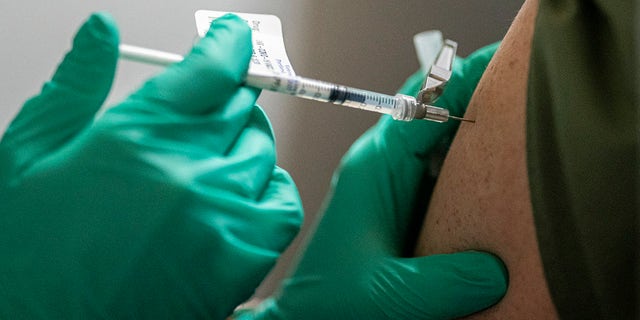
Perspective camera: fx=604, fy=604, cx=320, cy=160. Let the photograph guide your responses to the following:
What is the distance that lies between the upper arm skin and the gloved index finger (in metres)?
0.32

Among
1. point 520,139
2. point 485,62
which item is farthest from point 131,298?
point 485,62

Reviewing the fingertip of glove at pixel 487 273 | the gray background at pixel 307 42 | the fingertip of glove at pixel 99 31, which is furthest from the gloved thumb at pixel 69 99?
the fingertip of glove at pixel 487 273

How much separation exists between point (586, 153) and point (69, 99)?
1.97 ft

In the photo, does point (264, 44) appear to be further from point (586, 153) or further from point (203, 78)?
point (586, 153)

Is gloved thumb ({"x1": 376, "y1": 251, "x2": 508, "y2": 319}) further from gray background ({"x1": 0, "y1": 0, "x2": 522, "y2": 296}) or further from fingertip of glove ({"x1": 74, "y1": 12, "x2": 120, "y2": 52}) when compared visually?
gray background ({"x1": 0, "y1": 0, "x2": 522, "y2": 296})

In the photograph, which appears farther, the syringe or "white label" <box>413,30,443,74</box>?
"white label" <box>413,30,443,74</box>

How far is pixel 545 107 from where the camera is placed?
73 cm

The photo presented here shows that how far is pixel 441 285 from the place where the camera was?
2.62 ft

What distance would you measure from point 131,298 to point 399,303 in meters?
0.35

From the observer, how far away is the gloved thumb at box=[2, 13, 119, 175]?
0.68m

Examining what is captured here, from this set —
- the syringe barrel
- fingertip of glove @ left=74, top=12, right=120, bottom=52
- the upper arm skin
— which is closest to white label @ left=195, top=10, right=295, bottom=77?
the syringe barrel

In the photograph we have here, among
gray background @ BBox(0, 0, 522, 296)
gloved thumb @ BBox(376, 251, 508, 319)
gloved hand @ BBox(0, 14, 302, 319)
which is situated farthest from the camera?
gray background @ BBox(0, 0, 522, 296)

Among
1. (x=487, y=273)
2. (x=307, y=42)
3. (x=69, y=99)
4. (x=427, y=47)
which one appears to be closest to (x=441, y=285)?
(x=487, y=273)

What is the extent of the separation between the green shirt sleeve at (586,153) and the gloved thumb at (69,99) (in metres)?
0.51
